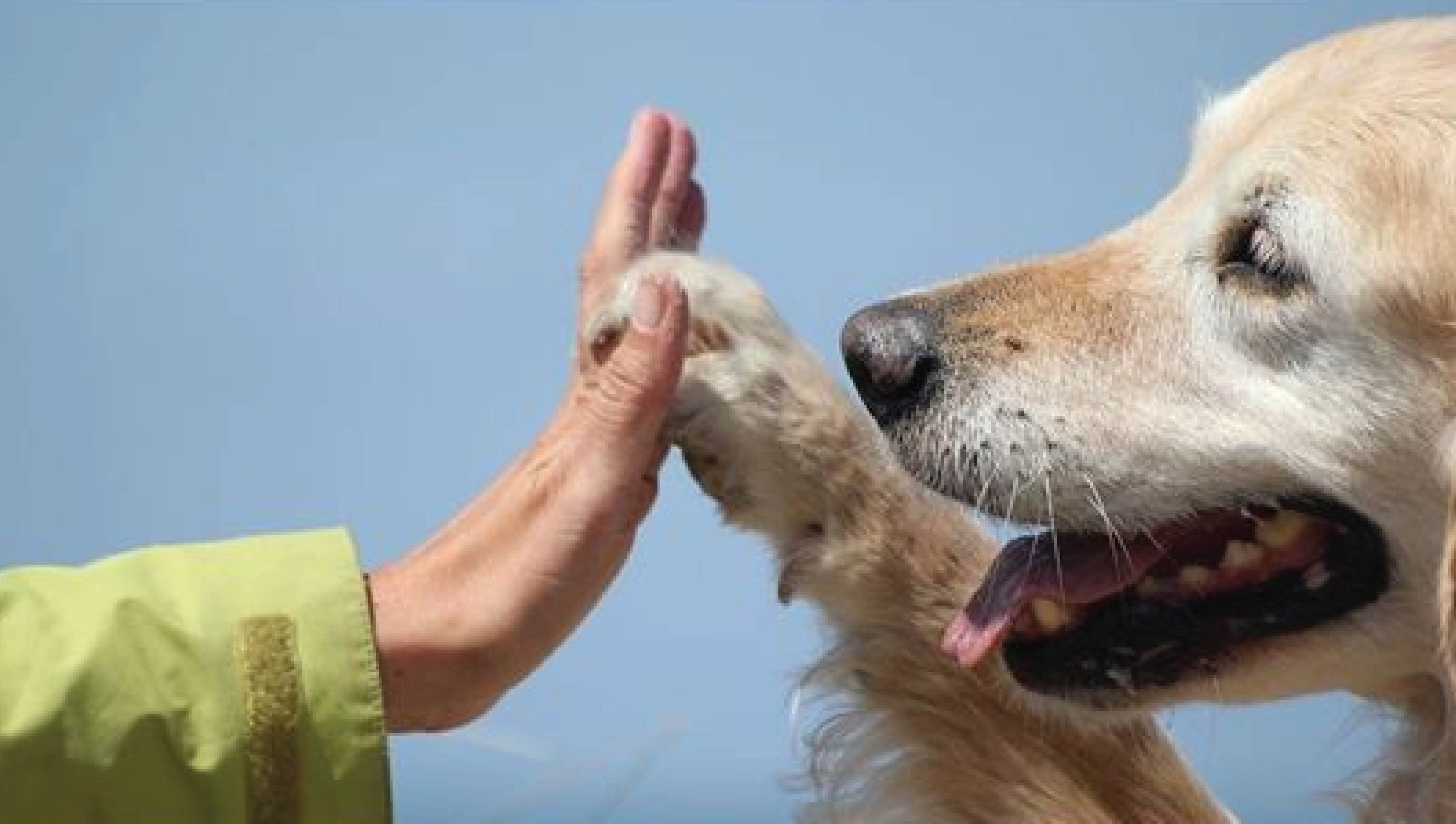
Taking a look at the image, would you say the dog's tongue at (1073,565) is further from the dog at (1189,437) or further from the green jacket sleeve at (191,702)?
the green jacket sleeve at (191,702)

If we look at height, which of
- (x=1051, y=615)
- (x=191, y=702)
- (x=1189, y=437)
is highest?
(x=1189, y=437)

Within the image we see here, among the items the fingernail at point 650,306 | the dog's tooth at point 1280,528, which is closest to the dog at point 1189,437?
the dog's tooth at point 1280,528

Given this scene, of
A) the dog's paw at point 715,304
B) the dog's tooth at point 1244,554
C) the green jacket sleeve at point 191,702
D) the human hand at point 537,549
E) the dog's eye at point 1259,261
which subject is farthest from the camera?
the dog's paw at point 715,304

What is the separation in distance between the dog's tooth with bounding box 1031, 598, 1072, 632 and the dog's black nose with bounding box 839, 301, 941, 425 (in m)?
0.33

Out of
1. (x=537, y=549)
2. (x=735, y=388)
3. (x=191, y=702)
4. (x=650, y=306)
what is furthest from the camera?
(x=735, y=388)

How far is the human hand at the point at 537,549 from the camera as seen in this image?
247 cm

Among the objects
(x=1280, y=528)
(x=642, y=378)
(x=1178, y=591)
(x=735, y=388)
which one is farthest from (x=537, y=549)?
(x=1280, y=528)

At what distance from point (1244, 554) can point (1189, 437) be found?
20 centimetres

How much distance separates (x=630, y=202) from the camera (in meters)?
3.07

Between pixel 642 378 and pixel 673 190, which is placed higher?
pixel 673 190

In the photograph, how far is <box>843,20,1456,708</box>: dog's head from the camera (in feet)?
8.28

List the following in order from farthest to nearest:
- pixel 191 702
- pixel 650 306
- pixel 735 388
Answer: pixel 735 388, pixel 650 306, pixel 191 702

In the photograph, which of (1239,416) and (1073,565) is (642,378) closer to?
(1073,565)

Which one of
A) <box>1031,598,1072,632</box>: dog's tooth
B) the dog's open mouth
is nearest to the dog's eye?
the dog's open mouth
